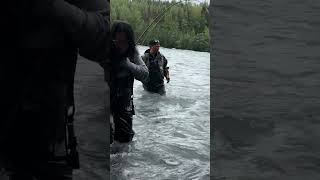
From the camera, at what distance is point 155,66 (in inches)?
239

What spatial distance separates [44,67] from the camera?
1.63 metres

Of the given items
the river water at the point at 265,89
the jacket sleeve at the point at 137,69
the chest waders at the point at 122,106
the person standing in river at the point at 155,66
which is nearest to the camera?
the river water at the point at 265,89

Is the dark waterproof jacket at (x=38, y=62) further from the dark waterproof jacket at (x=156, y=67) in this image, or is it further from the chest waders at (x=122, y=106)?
the dark waterproof jacket at (x=156, y=67)

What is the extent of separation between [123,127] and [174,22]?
3.62 meters

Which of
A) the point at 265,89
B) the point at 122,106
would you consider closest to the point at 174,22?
the point at 122,106

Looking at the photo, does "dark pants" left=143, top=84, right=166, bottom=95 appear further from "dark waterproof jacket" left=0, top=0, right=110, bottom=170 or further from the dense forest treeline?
"dark waterproof jacket" left=0, top=0, right=110, bottom=170

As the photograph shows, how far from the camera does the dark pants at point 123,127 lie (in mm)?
4223

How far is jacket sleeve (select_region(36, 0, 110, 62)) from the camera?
63.7 inches

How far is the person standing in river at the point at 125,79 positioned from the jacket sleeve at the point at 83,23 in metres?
1.16

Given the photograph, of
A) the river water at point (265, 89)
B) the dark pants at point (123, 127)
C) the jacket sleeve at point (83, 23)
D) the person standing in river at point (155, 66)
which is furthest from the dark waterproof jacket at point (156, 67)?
the jacket sleeve at point (83, 23)

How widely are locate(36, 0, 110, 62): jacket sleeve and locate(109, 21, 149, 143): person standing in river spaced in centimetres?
116

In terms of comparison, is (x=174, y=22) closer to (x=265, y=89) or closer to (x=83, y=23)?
(x=265, y=89)

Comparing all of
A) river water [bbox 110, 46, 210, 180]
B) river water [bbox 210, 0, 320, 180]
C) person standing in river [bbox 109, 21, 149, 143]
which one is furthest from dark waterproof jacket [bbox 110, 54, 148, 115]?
river water [bbox 210, 0, 320, 180]

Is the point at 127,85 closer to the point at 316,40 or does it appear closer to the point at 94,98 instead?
the point at 94,98
